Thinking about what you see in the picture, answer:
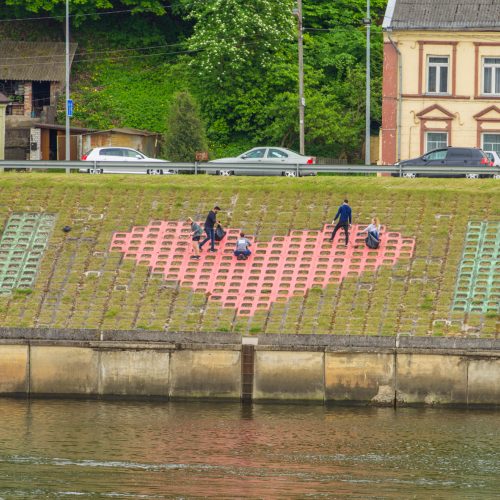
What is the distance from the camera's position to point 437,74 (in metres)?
83.0

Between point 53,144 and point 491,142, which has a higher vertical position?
point 53,144

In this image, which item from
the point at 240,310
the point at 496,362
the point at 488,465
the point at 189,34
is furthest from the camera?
the point at 189,34

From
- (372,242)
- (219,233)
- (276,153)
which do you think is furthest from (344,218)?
(276,153)

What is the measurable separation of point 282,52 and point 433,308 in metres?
40.8

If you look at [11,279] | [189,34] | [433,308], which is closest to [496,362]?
[433,308]

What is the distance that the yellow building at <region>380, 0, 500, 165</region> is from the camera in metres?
82.5

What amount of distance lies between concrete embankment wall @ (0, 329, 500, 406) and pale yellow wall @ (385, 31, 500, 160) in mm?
33112

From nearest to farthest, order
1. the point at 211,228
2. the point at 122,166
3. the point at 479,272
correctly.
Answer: the point at 479,272
the point at 211,228
the point at 122,166

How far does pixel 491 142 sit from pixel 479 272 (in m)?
28.5

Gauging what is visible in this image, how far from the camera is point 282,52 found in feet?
300

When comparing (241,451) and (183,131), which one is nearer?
(241,451)

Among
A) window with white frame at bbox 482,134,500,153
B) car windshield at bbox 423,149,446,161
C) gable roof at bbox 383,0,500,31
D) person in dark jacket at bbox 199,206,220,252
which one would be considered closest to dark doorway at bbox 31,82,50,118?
gable roof at bbox 383,0,500,31

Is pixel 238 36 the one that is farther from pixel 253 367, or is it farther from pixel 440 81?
pixel 253 367

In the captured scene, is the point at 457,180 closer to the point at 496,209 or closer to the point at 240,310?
the point at 496,209
